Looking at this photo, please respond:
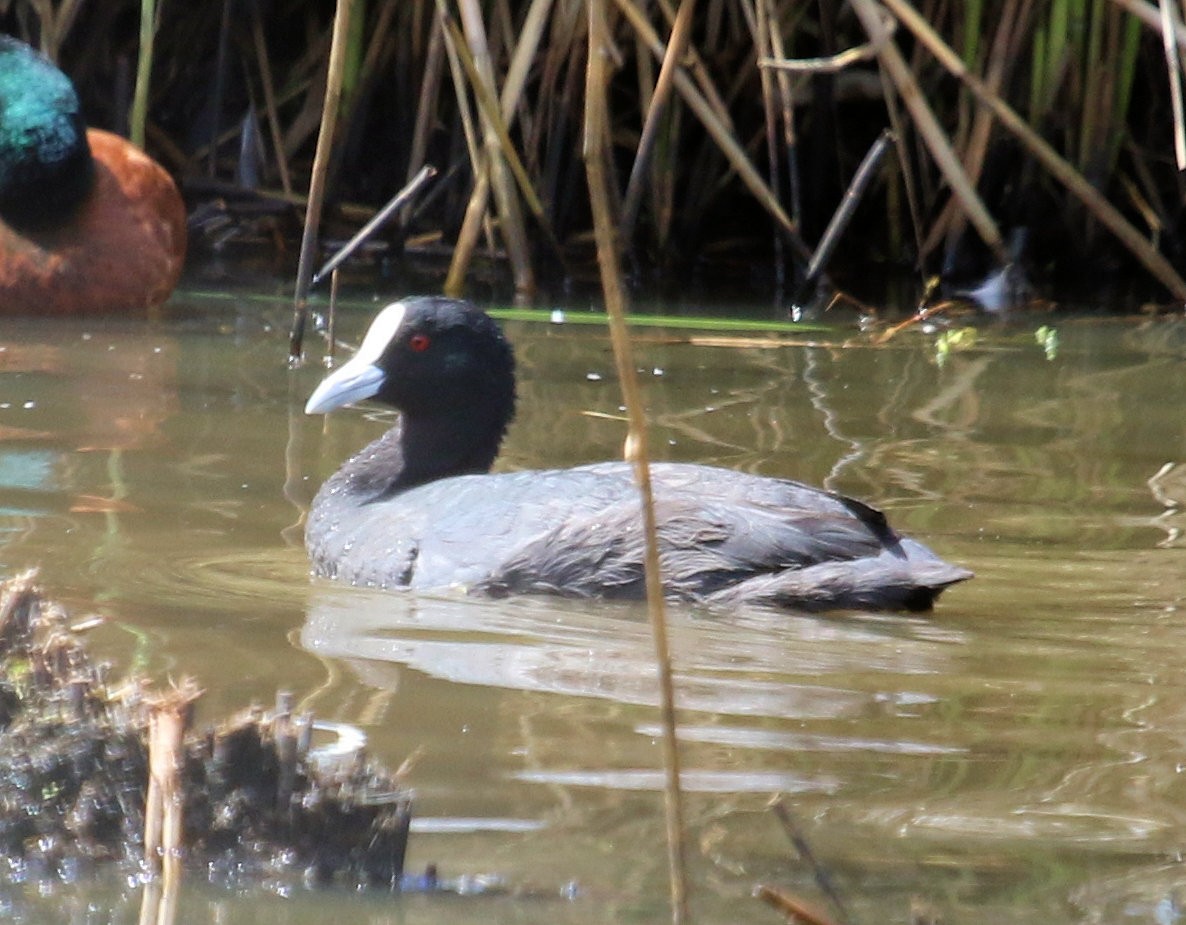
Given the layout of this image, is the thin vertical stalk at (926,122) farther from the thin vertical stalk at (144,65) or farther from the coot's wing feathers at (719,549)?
the coot's wing feathers at (719,549)

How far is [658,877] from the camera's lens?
2.56 meters

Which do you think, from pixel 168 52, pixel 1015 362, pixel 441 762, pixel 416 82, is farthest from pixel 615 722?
pixel 168 52

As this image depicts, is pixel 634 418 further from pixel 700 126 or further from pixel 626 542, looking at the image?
pixel 700 126

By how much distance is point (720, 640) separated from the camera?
3906 mm

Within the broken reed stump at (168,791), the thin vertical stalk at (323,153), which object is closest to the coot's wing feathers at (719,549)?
the thin vertical stalk at (323,153)

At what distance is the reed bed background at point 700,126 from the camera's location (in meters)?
7.99

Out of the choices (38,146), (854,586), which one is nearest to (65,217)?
(38,146)

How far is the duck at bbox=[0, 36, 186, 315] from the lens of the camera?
7633 mm

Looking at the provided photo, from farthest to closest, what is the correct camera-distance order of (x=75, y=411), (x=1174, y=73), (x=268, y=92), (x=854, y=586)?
(x=268, y=92)
(x=1174, y=73)
(x=75, y=411)
(x=854, y=586)

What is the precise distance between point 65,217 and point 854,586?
4.67 metres

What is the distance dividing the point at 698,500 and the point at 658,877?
178cm

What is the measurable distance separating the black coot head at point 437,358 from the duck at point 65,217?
300cm

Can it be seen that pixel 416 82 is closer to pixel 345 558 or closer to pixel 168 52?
pixel 168 52

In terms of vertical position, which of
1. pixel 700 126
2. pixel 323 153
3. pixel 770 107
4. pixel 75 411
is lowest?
pixel 75 411
